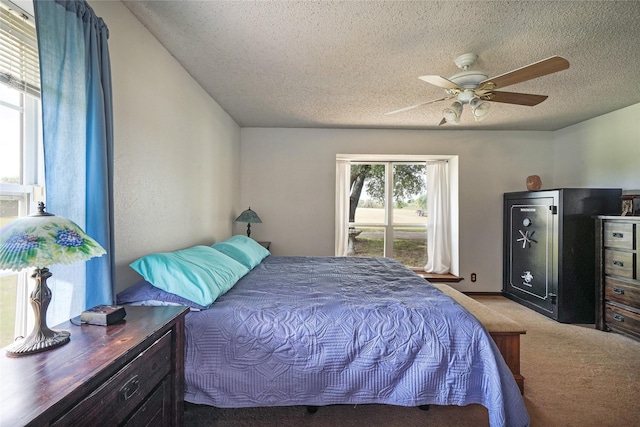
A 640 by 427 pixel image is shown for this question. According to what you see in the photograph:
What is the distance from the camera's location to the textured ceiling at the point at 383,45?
1711 mm

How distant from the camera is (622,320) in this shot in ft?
9.27

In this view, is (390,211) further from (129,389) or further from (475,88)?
(129,389)

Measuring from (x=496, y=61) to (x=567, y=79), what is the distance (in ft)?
2.94

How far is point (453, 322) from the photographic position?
5.07 feet

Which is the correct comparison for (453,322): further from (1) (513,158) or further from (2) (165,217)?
(1) (513,158)

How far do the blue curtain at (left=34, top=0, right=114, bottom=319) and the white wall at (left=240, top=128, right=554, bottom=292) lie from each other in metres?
2.83

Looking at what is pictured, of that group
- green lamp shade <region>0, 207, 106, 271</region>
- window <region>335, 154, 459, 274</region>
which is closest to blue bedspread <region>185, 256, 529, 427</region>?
green lamp shade <region>0, 207, 106, 271</region>

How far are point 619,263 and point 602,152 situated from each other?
5.12ft

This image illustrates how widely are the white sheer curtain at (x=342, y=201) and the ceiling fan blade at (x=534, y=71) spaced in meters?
2.47

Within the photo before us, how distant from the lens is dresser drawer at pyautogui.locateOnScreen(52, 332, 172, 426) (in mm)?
789

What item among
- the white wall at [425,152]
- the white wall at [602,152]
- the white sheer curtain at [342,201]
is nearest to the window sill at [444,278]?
Result: the white wall at [425,152]

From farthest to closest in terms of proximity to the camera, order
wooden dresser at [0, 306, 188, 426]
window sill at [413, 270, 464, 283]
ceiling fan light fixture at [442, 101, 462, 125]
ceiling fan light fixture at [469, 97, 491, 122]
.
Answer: window sill at [413, 270, 464, 283], ceiling fan light fixture at [442, 101, 462, 125], ceiling fan light fixture at [469, 97, 491, 122], wooden dresser at [0, 306, 188, 426]

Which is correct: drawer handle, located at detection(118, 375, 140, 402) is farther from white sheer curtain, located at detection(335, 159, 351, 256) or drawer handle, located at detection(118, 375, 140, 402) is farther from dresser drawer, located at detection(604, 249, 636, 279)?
dresser drawer, located at detection(604, 249, 636, 279)

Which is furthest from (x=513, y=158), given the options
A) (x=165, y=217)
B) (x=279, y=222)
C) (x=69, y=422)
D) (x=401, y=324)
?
(x=69, y=422)
